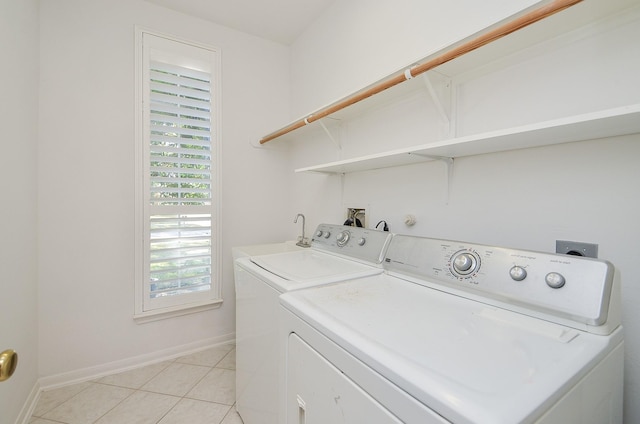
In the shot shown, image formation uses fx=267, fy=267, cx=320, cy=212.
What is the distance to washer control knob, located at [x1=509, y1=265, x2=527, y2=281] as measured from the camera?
804 millimetres

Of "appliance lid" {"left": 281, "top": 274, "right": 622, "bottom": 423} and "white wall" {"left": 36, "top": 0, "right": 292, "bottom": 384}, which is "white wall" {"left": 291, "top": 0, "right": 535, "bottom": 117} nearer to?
"white wall" {"left": 36, "top": 0, "right": 292, "bottom": 384}

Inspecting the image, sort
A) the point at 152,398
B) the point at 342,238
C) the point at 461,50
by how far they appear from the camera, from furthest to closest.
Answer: the point at 152,398 → the point at 342,238 → the point at 461,50

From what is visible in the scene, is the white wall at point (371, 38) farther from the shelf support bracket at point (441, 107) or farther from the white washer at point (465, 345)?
the white washer at point (465, 345)

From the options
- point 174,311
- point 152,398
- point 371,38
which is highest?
point 371,38

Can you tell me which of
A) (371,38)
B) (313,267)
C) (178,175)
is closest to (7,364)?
(313,267)

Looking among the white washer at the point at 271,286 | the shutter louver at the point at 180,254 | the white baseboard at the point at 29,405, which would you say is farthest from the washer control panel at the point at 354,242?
the white baseboard at the point at 29,405

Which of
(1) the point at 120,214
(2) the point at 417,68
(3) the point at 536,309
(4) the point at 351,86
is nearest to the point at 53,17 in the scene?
(1) the point at 120,214

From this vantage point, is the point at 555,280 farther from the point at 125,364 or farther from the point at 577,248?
the point at 125,364

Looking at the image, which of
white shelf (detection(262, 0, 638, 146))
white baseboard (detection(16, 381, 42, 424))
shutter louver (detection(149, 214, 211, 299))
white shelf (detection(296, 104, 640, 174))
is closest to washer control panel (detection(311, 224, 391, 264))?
white shelf (detection(296, 104, 640, 174))

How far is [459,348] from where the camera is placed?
611 millimetres

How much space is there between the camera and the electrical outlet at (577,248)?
0.89 meters

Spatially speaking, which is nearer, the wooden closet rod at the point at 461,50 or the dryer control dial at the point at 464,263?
the wooden closet rod at the point at 461,50

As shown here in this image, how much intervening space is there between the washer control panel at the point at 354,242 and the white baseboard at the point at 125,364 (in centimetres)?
145

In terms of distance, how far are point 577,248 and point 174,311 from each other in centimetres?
254
